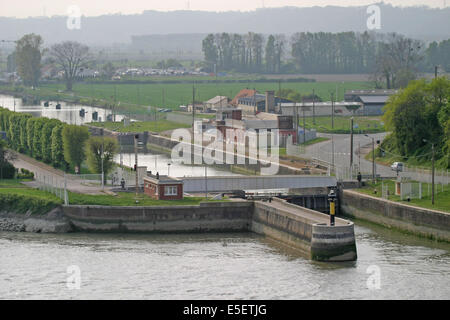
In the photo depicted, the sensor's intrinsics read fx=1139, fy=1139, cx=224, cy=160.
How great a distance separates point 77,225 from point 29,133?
31.8m

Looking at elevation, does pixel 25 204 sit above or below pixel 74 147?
below

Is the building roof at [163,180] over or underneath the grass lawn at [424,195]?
over

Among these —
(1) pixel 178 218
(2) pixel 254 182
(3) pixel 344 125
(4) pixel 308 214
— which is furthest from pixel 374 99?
(4) pixel 308 214

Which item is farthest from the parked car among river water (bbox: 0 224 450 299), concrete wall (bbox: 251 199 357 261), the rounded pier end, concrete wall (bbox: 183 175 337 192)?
the rounded pier end

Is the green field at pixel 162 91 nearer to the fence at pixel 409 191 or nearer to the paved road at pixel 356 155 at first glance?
the paved road at pixel 356 155

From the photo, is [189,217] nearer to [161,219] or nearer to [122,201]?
[161,219]

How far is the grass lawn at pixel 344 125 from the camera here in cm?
10594

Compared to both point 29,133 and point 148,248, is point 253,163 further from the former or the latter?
point 148,248

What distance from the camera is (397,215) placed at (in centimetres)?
6088

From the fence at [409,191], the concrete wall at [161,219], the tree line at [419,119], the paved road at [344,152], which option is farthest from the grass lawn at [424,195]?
the concrete wall at [161,219]

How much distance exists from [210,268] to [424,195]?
18.0 m

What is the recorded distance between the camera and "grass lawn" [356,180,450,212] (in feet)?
197

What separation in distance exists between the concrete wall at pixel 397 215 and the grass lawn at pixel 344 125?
38.9 meters

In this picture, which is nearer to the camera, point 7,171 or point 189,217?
point 189,217
